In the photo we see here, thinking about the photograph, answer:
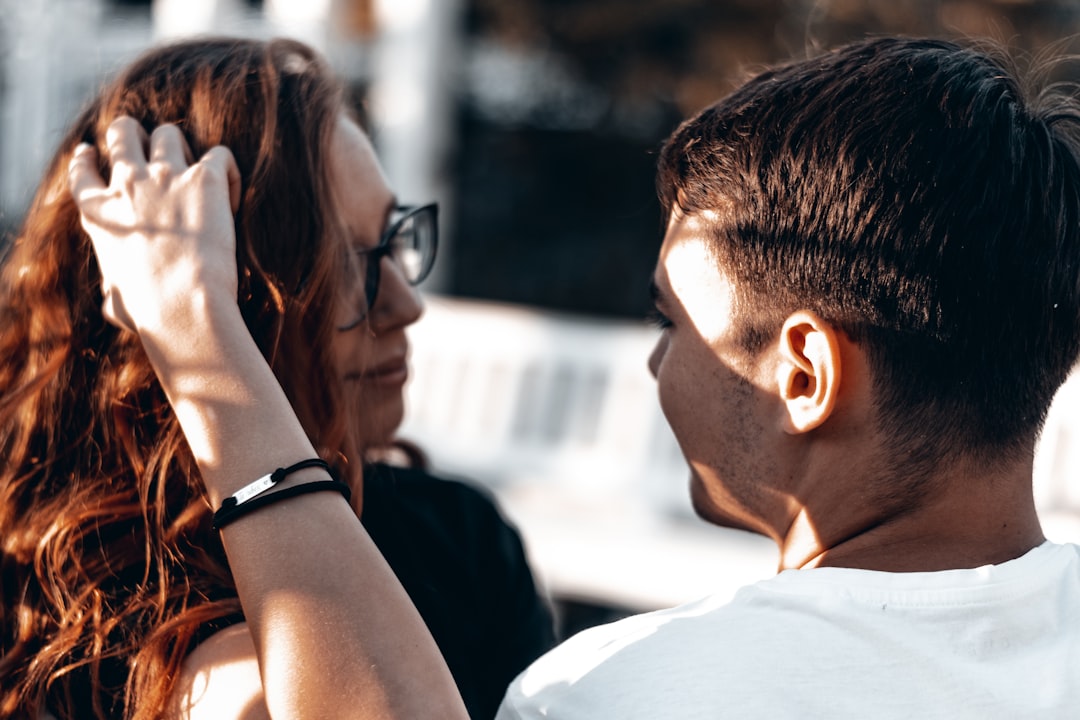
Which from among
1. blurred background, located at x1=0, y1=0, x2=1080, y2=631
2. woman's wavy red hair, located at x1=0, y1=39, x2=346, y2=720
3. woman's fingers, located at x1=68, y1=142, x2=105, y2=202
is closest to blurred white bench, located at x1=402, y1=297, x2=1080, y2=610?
blurred background, located at x1=0, y1=0, x2=1080, y2=631

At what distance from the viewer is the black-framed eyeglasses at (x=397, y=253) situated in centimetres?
172

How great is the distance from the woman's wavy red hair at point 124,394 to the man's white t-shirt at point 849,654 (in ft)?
1.82

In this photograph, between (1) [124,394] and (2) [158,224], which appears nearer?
(2) [158,224]

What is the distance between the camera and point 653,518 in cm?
474

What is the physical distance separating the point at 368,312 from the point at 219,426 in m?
0.54

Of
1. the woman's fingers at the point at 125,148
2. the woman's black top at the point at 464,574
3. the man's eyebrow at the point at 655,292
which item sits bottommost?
the woman's black top at the point at 464,574

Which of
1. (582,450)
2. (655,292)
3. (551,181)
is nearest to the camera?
(655,292)

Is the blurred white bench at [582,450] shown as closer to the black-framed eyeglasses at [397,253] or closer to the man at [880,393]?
the black-framed eyeglasses at [397,253]

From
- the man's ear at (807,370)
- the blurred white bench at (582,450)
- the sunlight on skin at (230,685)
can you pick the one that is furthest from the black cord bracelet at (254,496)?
the blurred white bench at (582,450)

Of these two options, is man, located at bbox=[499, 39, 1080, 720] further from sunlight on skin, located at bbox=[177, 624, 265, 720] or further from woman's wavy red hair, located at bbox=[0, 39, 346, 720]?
woman's wavy red hair, located at bbox=[0, 39, 346, 720]

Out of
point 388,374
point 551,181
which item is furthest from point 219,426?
point 551,181

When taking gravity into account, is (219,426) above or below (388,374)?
above

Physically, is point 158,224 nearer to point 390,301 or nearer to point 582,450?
point 390,301

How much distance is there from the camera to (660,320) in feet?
4.83
